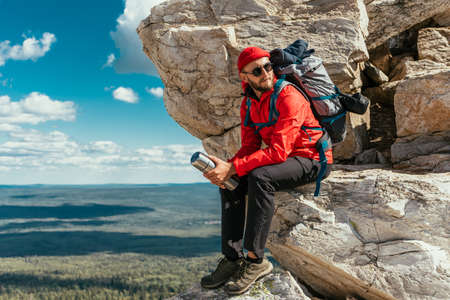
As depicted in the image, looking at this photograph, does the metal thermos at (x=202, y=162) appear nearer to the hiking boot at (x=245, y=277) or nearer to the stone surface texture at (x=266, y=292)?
the hiking boot at (x=245, y=277)

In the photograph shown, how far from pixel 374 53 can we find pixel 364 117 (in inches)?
106

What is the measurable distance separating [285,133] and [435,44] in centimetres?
686

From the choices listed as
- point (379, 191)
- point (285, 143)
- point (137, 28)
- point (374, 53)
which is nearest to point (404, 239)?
point (379, 191)

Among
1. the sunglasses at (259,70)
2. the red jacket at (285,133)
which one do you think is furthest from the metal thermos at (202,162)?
the sunglasses at (259,70)

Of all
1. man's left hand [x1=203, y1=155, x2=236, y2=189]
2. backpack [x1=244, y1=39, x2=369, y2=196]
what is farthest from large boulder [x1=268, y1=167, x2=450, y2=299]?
man's left hand [x1=203, y1=155, x2=236, y2=189]

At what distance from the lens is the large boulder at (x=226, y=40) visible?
7648 millimetres

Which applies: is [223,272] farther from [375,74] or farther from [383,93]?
[375,74]

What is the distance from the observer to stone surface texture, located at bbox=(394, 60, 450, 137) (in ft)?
20.5

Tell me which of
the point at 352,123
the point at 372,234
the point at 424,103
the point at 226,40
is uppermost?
the point at 226,40

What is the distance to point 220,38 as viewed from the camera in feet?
26.9

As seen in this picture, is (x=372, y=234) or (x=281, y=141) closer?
(x=281, y=141)

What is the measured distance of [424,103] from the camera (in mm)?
6418

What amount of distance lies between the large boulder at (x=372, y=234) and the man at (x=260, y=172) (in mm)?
644

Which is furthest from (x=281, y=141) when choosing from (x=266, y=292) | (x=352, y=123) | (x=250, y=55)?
(x=352, y=123)
